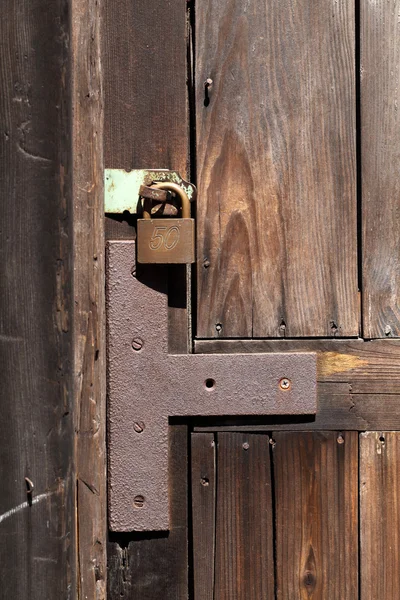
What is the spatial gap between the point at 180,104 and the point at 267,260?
28 cm

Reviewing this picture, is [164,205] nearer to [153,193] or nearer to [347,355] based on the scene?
A: [153,193]

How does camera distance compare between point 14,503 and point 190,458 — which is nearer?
point 14,503

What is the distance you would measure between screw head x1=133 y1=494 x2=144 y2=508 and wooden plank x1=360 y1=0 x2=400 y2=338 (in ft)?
1.43

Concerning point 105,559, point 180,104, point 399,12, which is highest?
point 399,12

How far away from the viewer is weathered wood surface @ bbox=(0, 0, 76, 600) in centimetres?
105

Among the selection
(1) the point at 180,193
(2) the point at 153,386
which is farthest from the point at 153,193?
(2) the point at 153,386

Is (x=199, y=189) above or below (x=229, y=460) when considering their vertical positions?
above

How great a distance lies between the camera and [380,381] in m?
1.21

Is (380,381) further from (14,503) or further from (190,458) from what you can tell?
(14,503)

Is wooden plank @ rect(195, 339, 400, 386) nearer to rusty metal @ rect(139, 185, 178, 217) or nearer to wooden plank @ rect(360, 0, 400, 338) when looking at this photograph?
wooden plank @ rect(360, 0, 400, 338)

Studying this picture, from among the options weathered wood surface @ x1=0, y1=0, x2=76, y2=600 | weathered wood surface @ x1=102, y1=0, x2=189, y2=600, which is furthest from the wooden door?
weathered wood surface @ x1=0, y1=0, x2=76, y2=600

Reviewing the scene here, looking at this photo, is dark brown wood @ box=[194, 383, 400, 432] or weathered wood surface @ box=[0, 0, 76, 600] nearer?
weathered wood surface @ box=[0, 0, 76, 600]

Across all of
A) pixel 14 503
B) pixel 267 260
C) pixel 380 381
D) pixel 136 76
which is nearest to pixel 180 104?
pixel 136 76

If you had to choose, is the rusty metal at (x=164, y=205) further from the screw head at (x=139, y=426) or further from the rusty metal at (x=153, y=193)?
the screw head at (x=139, y=426)
